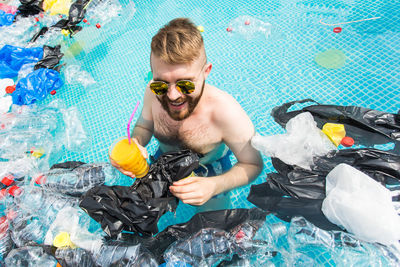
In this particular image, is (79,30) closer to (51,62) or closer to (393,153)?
(51,62)

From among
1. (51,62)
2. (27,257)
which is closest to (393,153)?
(27,257)

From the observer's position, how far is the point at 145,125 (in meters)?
2.12

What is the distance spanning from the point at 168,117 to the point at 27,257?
170 cm

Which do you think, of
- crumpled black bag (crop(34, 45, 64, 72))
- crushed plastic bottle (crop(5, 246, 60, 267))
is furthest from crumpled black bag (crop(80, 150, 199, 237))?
crumpled black bag (crop(34, 45, 64, 72))

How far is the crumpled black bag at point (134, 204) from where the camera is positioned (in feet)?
4.92

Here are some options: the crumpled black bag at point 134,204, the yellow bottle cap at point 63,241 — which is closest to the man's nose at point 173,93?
the crumpled black bag at point 134,204

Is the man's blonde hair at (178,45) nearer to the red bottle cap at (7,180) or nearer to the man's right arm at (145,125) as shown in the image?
the man's right arm at (145,125)

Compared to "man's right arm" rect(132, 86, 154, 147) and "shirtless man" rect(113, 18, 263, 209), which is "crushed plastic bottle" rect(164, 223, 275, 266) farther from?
"man's right arm" rect(132, 86, 154, 147)

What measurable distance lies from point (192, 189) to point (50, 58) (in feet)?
13.0

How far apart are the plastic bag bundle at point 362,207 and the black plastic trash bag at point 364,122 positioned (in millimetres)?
442

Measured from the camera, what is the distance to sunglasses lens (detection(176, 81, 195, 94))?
55.1 inches

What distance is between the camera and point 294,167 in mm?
1560

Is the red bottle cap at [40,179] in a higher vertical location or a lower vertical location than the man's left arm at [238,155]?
lower

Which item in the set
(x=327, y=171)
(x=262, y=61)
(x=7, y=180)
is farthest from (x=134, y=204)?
(x=262, y=61)
